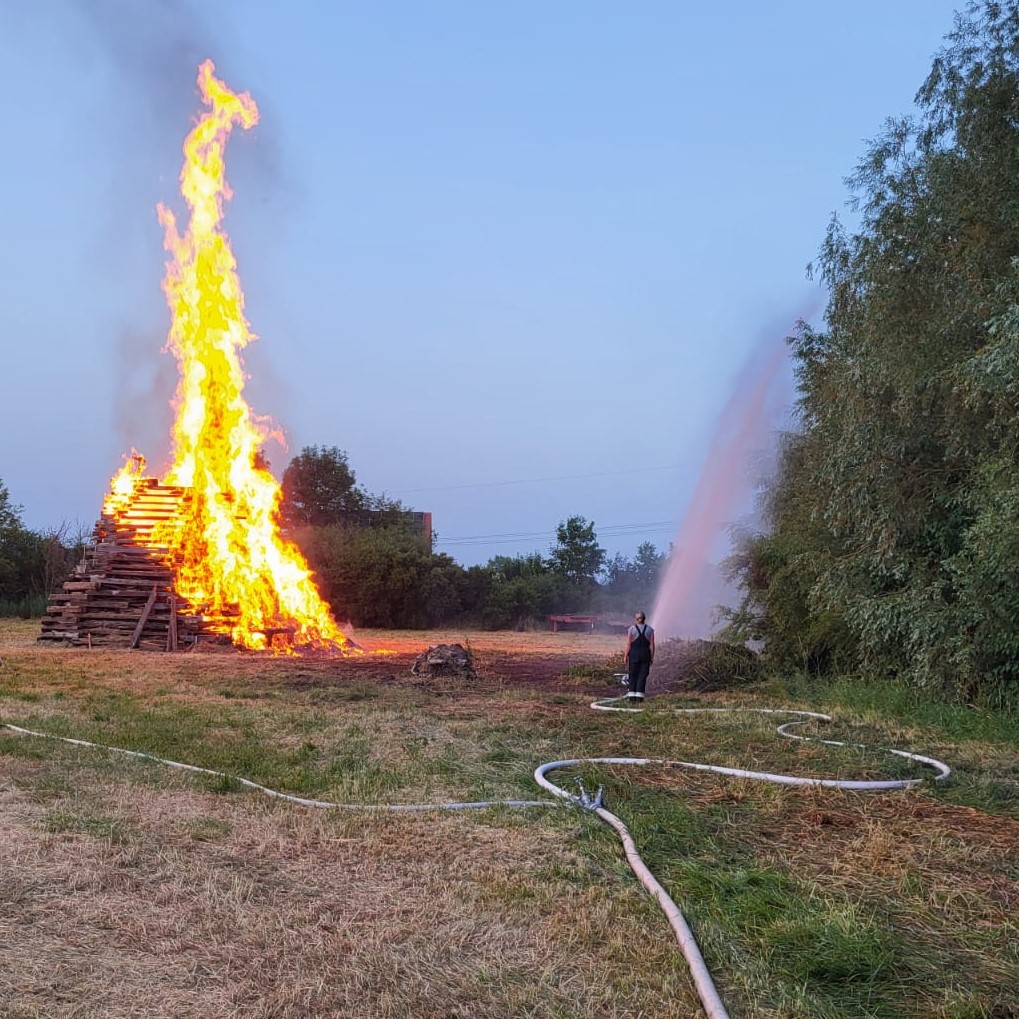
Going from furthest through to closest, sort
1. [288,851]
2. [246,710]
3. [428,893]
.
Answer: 1. [246,710]
2. [288,851]
3. [428,893]

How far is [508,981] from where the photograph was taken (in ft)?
10.6

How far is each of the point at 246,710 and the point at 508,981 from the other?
24.3 ft

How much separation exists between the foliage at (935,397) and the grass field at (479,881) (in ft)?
5.91

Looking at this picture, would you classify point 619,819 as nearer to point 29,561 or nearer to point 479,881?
point 479,881

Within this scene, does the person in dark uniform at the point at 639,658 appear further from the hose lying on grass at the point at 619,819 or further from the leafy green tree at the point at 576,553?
the leafy green tree at the point at 576,553

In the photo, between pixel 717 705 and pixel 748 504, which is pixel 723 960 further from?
pixel 748 504

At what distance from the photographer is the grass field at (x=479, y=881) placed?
10.3 feet

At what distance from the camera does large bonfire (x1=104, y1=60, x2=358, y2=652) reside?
18984mm

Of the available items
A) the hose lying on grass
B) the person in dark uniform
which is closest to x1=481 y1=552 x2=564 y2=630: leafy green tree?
the person in dark uniform

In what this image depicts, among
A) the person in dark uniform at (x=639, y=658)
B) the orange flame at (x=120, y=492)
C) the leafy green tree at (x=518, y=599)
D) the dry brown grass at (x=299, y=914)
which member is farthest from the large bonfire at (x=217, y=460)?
the leafy green tree at (x=518, y=599)

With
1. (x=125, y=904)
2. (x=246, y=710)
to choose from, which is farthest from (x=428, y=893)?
(x=246, y=710)

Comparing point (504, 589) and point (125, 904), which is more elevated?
point (504, 589)

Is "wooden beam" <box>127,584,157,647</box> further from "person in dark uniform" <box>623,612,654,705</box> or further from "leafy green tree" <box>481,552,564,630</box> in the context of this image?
"leafy green tree" <box>481,552,564,630</box>

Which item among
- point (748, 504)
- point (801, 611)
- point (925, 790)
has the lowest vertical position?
point (925, 790)
